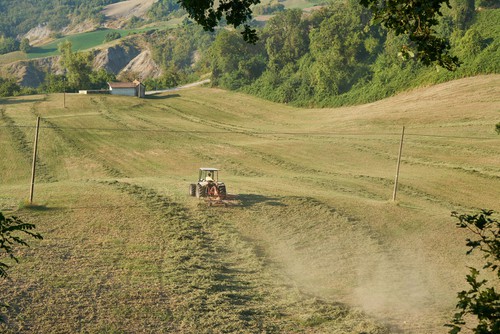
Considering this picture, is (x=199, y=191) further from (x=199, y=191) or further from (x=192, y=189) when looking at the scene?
(x=192, y=189)

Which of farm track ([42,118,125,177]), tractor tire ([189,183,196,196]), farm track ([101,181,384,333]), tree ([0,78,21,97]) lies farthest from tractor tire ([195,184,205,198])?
tree ([0,78,21,97])

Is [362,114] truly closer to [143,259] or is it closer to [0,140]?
[0,140]

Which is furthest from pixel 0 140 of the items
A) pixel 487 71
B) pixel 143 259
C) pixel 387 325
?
pixel 487 71

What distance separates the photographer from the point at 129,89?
386 feet

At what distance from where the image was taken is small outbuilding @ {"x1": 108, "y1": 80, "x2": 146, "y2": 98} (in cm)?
11617

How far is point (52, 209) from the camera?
123ft

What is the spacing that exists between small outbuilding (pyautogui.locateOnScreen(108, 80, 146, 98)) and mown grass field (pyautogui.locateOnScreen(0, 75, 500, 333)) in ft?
121

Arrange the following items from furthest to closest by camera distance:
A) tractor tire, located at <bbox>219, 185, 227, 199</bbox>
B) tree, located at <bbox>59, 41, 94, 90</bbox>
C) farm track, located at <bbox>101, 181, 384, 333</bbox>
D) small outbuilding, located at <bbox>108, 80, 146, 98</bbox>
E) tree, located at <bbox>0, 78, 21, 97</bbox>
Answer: tree, located at <bbox>0, 78, 21, 97</bbox> < tree, located at <bbox>59, 41, 94, 90</bbox> < small outbuilding, located at <bbox>108, 80, 146, 98</bbox> < tractor tire, located at <bbox>219, 185, 227, 199</bbox> < farm track, located at <bbox>101, 181, 384, 333</bbox>

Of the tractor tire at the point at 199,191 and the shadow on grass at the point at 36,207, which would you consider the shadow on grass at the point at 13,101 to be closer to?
the tractor tire at the point at 199,191

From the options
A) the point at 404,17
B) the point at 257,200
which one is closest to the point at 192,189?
the point at 257,200

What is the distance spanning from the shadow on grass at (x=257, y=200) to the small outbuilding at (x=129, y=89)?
76.4 metres

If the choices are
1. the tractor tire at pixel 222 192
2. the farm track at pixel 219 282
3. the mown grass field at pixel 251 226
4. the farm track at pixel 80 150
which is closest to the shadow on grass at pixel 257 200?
the mown grass field at pixel 251 226

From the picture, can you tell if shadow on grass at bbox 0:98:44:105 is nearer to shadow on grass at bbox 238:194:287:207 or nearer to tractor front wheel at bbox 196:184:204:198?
tractor front wheel at bbox 196:184:204:198

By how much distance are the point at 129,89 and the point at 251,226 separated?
8495 centimetres
